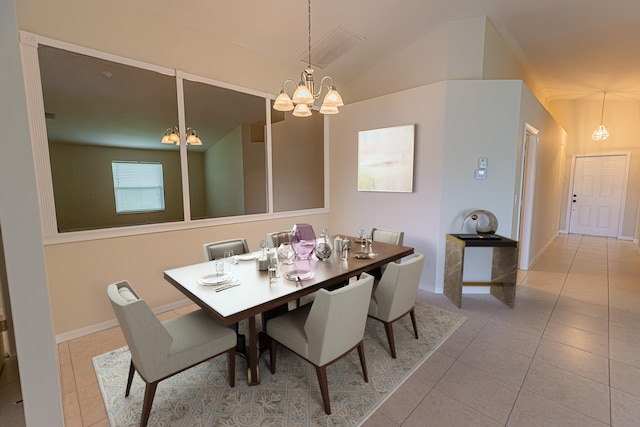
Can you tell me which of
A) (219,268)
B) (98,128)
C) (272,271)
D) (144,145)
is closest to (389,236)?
(272,271)

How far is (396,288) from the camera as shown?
2.20m

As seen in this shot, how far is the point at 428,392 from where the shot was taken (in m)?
1.98

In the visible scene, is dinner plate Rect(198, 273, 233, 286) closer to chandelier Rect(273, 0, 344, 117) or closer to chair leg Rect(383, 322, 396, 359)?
chair leg Rect(383, 322, 396, 359)

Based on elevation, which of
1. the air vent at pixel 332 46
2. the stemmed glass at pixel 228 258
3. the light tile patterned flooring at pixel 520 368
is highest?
the air vent at pixel 332 46

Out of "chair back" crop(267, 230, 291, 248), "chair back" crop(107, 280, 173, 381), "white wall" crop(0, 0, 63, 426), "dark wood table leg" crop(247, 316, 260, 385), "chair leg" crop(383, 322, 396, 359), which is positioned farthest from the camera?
"chair back" crop(267, 230, 291, 248)

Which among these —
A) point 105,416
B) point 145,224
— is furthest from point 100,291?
point 105,416

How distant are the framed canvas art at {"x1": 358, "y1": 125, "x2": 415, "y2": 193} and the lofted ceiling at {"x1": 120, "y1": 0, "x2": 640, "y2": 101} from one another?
118 cm

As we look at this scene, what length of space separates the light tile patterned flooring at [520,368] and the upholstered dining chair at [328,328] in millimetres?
420

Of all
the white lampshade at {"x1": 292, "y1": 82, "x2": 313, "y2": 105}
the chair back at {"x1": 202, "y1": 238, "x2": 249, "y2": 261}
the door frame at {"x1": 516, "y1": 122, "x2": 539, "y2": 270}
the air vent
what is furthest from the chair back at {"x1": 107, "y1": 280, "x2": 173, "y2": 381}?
the door frame at {"x1": 516, "y1": 122, "x2": 539, "y2": 270}

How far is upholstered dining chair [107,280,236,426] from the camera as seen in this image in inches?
61.1

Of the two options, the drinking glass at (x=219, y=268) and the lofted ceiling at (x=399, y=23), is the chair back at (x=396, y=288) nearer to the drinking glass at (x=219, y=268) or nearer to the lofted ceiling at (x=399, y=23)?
the drinking glass at (x=219, y=268)

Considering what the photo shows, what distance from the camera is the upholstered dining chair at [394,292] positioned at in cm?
219

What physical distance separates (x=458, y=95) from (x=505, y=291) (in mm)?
2336

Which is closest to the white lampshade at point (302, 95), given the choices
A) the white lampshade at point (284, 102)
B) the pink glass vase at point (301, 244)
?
the white lampshade at point (284, 102)
